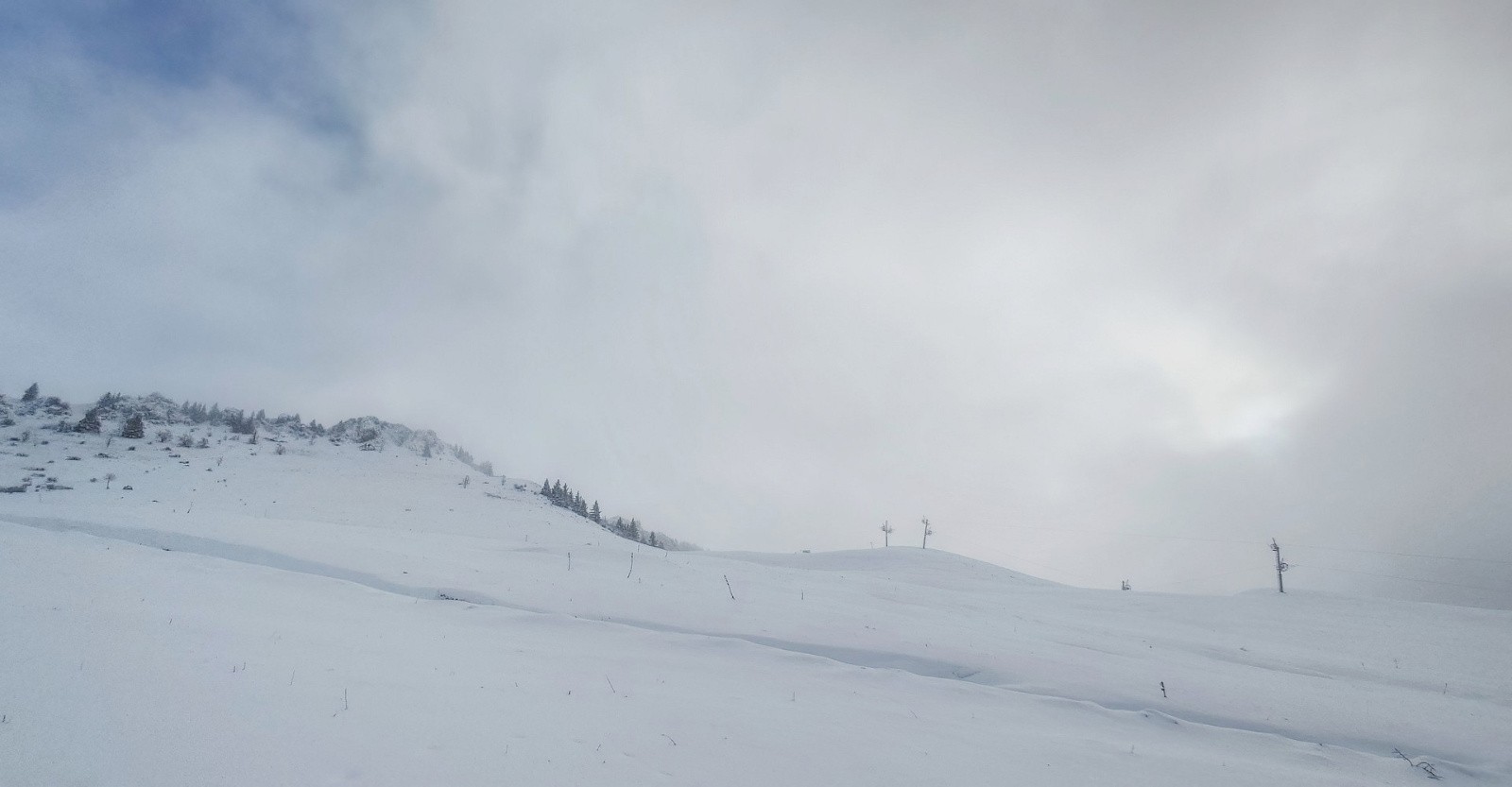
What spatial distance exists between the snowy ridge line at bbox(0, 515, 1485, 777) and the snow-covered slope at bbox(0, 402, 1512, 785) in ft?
0.31

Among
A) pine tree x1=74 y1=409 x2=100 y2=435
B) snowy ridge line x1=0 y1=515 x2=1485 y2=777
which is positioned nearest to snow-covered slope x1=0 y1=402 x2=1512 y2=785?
snowy ridge line x1=0 y1=515 x2=1485 y2=777

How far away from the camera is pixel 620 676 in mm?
11469

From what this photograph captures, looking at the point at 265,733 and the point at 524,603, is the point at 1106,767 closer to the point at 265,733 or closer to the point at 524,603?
the point at 265,733

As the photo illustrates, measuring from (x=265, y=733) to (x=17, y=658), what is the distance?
4689 millimetres

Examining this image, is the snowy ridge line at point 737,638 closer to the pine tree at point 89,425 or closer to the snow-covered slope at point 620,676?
the snow-covered slope at point 620,676

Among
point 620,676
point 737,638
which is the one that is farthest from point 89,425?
point 620,676

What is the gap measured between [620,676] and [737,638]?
4.62 m

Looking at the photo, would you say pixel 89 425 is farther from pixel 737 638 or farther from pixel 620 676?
pixel 620 676

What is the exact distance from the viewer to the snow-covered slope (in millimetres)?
7273

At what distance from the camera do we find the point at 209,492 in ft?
123

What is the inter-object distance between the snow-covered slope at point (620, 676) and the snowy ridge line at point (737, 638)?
0.31ft

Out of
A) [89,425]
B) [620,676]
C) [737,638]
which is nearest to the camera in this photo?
[620,676]

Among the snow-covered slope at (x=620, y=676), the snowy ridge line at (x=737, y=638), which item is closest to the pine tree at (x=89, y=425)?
the snow-covered slope at (x=620, y=676)

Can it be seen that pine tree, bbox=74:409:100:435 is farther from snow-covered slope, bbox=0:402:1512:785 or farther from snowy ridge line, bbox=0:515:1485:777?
snowy ridge line, bbox=0:515:1485:777
